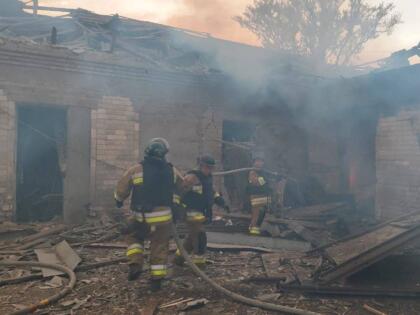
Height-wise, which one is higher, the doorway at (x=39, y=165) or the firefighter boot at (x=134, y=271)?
the doorway at (x=39, y=165)

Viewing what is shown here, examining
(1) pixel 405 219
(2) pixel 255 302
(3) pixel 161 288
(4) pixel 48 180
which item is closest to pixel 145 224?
(3) pixel 161 288

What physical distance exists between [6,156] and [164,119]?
11.7 feet

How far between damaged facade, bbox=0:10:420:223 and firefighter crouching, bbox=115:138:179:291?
13.6ft

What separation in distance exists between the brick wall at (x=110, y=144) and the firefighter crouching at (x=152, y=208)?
160 inches

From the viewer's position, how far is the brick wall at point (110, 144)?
28.6ft

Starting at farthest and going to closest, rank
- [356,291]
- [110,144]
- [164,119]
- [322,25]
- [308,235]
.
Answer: [322,25], [164,119], [110,144], [308,235], [356,291]

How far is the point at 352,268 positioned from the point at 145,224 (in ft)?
8.28

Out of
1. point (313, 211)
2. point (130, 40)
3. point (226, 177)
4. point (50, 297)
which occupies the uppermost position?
point (130, 40)

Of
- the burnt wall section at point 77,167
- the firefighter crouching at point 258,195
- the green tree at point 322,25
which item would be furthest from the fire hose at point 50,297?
the green tree at point 322,25

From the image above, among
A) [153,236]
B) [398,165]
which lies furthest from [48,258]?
[398,165]

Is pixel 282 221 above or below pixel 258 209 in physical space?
below

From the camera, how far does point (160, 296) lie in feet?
14.9

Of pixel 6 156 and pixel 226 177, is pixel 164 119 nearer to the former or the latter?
pixel 226 177

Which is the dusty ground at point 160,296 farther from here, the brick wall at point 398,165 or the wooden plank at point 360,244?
the brick wall at point 398,165
